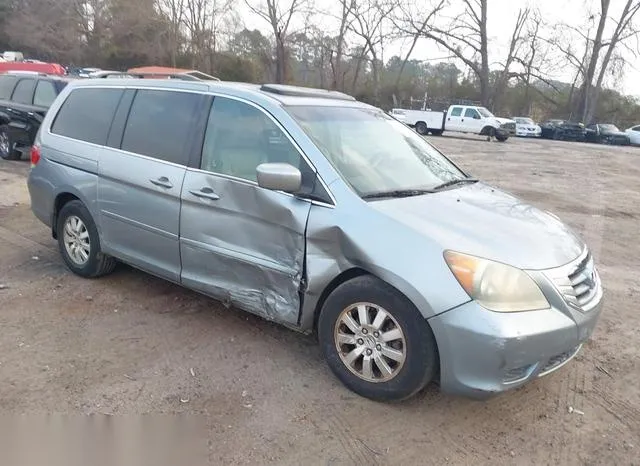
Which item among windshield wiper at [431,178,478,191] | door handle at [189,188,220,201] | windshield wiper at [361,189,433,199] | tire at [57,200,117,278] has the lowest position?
tire at [57,200,117,278]

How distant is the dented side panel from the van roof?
0.63m

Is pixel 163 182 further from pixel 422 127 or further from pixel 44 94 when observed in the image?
pixel 422 127

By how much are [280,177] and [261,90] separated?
3.16ft

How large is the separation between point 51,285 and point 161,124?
176 cm

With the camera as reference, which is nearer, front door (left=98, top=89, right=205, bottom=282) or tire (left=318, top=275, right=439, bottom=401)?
tire (left=318, top=275, right=439, bottom=401)

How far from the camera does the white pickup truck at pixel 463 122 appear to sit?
30.0 m

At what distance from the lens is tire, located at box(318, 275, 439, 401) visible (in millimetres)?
2863

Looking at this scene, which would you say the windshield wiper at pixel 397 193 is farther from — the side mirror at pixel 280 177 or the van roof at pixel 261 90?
the van roof at pixel 261 90

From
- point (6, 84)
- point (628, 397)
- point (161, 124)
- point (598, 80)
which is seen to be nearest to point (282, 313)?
point (161, 124)

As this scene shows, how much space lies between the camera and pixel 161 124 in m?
4.09

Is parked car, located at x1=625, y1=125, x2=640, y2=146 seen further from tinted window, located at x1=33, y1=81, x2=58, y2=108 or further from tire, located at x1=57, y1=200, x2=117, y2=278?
tire, located at x1=57, y1=200, x2=117, y2=278

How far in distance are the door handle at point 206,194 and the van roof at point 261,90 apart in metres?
0.70

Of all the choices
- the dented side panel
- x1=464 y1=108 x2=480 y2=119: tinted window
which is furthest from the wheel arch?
x1=464 y1=108 x2=480 y2=119: tinted window

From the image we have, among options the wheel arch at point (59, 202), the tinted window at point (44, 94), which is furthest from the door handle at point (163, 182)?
the tinted window at point (44, 94)
